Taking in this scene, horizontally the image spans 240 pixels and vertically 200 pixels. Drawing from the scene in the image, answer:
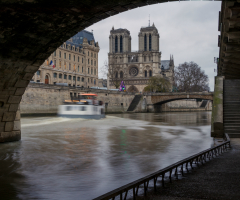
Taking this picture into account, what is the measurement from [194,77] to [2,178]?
271 feet

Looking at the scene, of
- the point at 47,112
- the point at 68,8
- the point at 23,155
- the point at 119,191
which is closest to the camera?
the point at 119,191

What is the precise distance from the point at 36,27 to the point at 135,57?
383ft

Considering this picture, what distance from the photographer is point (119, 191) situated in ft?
18.6

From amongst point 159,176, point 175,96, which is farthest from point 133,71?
point 159,176

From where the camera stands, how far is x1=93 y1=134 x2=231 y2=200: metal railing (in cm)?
574

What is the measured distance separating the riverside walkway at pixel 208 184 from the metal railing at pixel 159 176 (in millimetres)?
241

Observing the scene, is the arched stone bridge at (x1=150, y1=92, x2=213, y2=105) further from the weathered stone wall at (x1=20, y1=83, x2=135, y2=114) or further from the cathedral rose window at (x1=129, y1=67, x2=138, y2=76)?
the cathedral rose window at (x1=129, y1=67, x2=138, y2=76)

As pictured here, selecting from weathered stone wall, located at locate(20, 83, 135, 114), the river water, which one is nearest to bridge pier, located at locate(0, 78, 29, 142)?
the river water

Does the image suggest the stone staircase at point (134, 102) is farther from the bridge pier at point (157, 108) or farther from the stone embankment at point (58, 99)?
the bridge pier at point (157, 108)

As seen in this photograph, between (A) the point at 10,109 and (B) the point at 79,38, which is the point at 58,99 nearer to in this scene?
(B) the point at 79,38

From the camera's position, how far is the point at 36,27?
31.3 feet

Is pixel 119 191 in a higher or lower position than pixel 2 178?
higher

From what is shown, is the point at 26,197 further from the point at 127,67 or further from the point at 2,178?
the point at 127,67

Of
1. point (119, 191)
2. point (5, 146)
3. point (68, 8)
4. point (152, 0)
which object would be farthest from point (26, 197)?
point (5, 146)
